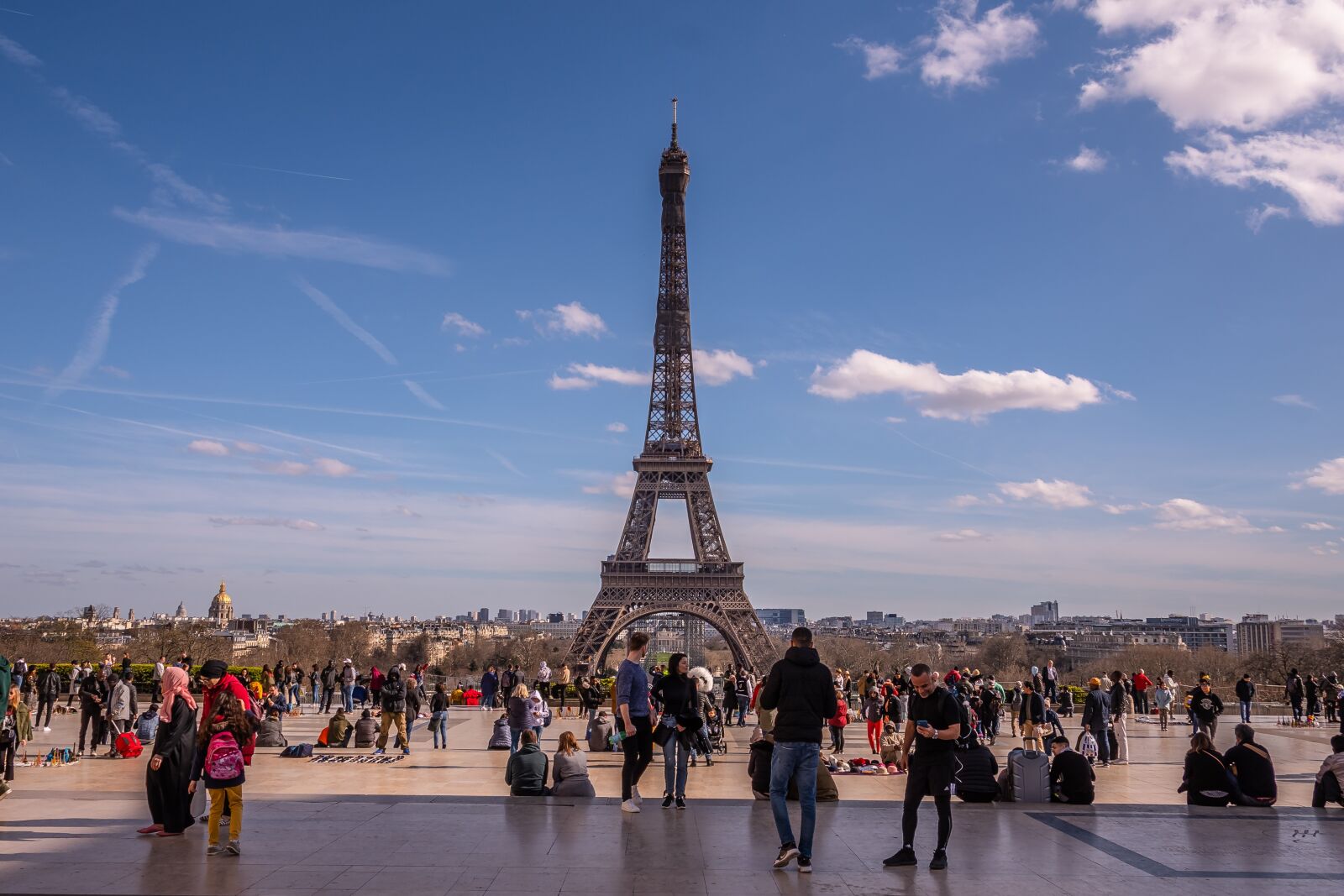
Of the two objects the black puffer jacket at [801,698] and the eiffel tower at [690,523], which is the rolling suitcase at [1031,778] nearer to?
the black puffer jacket at [801,698]

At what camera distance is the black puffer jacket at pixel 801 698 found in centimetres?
848

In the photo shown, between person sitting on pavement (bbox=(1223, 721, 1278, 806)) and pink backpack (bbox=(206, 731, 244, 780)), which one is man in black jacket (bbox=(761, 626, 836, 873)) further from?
person sitting on pavement (bbox=(1223, 721, 1278, 806))

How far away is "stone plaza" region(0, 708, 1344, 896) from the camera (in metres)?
7.71

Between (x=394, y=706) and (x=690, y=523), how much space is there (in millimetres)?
45159

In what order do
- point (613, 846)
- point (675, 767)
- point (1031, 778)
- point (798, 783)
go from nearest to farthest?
point (798, 783), point (613, 846), point (675, 767), point (1031, 778)

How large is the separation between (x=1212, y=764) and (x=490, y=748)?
12.0m

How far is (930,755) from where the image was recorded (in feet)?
28.5

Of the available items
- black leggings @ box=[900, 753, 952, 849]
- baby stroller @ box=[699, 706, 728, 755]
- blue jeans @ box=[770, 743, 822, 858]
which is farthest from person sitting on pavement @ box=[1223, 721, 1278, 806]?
baby stroller @ box=[699, 706, 728, 755]

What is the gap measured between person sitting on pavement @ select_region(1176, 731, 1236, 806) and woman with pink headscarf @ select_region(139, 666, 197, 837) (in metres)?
10.6

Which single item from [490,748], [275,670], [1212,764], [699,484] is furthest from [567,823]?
[699,484]

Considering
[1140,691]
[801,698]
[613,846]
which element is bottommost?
[1140,691]

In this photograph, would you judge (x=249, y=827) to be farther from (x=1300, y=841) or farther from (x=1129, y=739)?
(x=1129, y=739)

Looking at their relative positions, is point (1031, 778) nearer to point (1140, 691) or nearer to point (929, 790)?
point (929, 790)

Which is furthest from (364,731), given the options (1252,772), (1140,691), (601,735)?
(1140,691)
